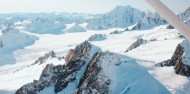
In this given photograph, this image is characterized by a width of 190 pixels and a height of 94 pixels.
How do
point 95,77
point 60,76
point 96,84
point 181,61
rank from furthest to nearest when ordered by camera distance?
point 60,76
point 181,61
point 95,77
point 96,84

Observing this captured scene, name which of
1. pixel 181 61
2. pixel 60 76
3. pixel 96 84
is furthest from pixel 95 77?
pixel 181 61

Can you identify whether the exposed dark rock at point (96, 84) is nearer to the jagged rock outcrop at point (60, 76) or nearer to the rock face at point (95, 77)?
the rock face at point (95, 77)

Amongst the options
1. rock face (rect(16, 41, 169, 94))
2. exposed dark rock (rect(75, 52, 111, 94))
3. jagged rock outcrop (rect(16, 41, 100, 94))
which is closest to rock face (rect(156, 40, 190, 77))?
rock face (rect(16, 41, 169, 94))

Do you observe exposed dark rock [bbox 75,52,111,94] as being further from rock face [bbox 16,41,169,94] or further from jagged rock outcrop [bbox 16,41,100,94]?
jagged rock outcrop [bbox 16,41,100,94]

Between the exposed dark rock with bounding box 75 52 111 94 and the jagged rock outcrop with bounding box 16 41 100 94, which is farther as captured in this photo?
the jagged rock outcrop with bounding box 16 41 100 94

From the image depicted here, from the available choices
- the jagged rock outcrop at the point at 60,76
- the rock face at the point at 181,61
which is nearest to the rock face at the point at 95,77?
the jagged rock outcrop at the point at 60,76

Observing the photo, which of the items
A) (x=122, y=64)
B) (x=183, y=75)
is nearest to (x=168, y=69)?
(x=183, y=75)

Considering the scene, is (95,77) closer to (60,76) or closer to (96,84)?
(96,84)

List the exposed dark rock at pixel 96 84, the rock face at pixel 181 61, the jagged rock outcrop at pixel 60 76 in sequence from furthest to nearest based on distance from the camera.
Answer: the jagged rock outcrop at pixel 60 76 → the rock face at pixel 181 61 → the exposed dark rock at pixel 96 84

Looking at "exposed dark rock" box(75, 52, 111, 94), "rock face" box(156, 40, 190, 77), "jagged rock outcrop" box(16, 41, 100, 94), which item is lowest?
"jagged rock outcrop" box(16, 41, 100, 94)
